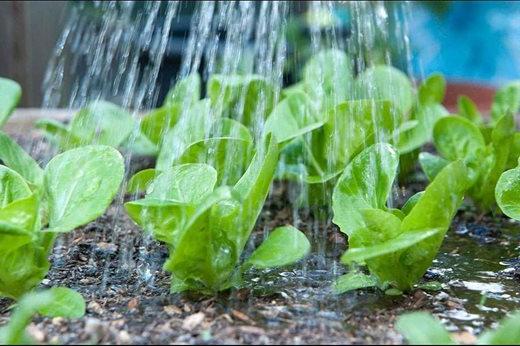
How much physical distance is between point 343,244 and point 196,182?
0.42 metres

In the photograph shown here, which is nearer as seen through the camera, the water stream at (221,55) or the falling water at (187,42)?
the water stream at (221,55)

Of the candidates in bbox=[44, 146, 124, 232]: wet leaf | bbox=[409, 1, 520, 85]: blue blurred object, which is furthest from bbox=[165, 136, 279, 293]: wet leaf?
bbox=[409, 1, 520, 85]: blue blurred object

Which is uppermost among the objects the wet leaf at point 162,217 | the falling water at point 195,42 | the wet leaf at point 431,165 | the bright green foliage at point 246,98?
the falling water at point 195,42

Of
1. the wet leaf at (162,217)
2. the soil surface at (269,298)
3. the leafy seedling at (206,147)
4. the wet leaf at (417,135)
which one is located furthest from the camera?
the wet leaf at (417,135)

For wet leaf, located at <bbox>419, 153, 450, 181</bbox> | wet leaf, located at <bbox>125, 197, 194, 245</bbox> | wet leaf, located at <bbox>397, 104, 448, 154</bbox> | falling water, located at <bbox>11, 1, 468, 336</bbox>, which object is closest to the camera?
wet leaf, located at <bbox>125, 197, 194, 245</bbox>

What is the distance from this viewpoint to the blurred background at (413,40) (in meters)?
3.03

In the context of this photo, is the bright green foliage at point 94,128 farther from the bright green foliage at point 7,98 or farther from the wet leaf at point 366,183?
the wet leaf at point 366,183

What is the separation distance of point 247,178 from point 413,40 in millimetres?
2790

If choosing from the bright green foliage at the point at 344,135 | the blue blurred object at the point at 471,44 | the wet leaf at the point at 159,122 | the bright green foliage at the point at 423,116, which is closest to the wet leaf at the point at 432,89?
the bright green foliage at the point at 423,116

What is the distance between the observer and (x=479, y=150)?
1.60 metres

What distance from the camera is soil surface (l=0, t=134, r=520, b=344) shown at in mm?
955

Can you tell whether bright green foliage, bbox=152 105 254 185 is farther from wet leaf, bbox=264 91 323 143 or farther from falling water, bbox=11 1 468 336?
falling water, bbox=11 1 468 336

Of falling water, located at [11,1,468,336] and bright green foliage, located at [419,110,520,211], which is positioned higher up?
falling water, located at [11,1,468,336]

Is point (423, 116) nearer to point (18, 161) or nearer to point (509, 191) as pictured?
point (509, 191)
